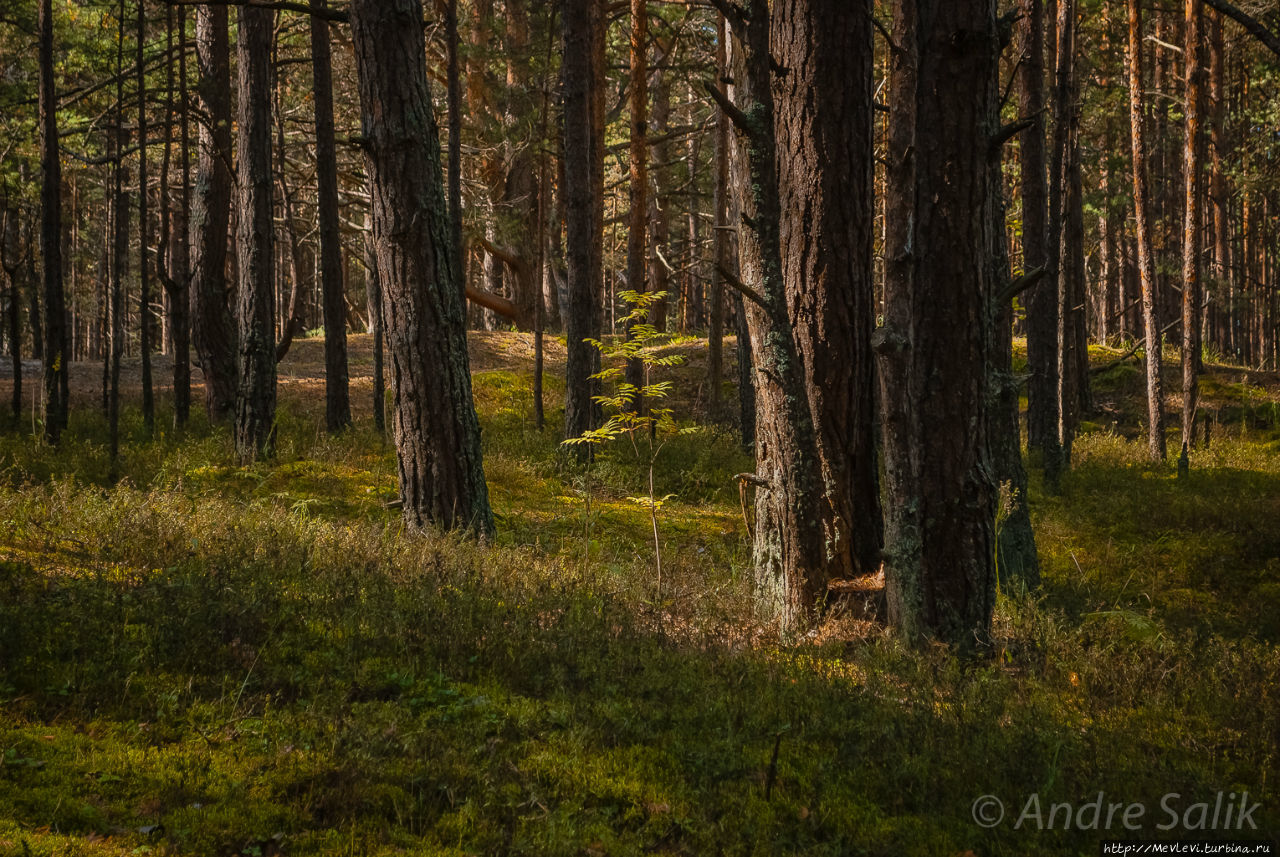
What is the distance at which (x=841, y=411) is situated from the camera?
6.38m

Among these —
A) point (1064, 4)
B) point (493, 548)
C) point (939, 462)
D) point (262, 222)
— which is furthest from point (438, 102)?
point (939, 462)

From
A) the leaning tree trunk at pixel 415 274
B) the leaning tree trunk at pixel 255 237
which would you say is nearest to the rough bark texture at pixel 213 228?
the leaning tree trunk at pixel 255 237

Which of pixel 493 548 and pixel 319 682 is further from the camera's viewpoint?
pixel 493 548

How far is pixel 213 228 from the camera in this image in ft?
46.0

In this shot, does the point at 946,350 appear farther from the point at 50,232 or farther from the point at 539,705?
the point at 50,232

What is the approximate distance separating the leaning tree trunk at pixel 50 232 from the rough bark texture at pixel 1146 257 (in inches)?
679

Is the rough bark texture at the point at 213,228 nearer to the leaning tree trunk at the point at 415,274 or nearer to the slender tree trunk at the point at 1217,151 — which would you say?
the leaning tree trunk at the point at 415,274

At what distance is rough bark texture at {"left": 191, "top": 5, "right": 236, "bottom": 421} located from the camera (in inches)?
537

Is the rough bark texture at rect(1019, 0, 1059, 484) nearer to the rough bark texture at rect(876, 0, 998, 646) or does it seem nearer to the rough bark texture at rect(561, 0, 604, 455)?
the rough bark texture at rect(876, 0, 998, 646)

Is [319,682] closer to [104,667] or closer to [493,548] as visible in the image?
[104,667]

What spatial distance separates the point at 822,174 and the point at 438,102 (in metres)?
19.9

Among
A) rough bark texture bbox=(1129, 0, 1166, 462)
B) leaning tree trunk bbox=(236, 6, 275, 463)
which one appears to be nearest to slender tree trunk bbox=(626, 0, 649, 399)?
leaning tree trunk bbox=(236, 6, 275, 463)

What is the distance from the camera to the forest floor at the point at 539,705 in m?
3.38

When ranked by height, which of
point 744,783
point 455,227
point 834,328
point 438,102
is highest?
point 438,102
